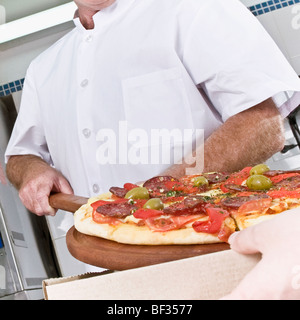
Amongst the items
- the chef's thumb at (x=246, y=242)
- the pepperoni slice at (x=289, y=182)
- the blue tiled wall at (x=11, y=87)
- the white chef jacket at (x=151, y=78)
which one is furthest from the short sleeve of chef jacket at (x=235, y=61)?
the blue tiled wall at (x=11, y=87)

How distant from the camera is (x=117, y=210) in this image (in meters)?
0.69

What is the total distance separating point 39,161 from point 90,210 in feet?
1.81

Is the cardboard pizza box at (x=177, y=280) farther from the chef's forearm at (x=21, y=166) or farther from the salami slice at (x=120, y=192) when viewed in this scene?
the chef's forearm at (x=21, y=166)

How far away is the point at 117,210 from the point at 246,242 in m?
0.33

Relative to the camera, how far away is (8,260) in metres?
1.89

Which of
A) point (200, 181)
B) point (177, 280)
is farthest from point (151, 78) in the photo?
point (177, 280)

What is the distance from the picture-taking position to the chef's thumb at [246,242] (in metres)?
0.37

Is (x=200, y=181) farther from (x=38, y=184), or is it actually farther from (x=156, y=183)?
(x=38, y=184)

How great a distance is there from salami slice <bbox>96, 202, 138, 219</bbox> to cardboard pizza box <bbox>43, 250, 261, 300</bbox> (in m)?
0.28

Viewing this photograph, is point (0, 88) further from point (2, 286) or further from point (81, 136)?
point (81, 136)

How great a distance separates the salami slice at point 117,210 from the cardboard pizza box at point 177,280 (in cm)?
28

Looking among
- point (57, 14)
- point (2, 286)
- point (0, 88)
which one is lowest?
point (2, 286)

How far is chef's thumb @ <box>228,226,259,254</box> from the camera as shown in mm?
374
